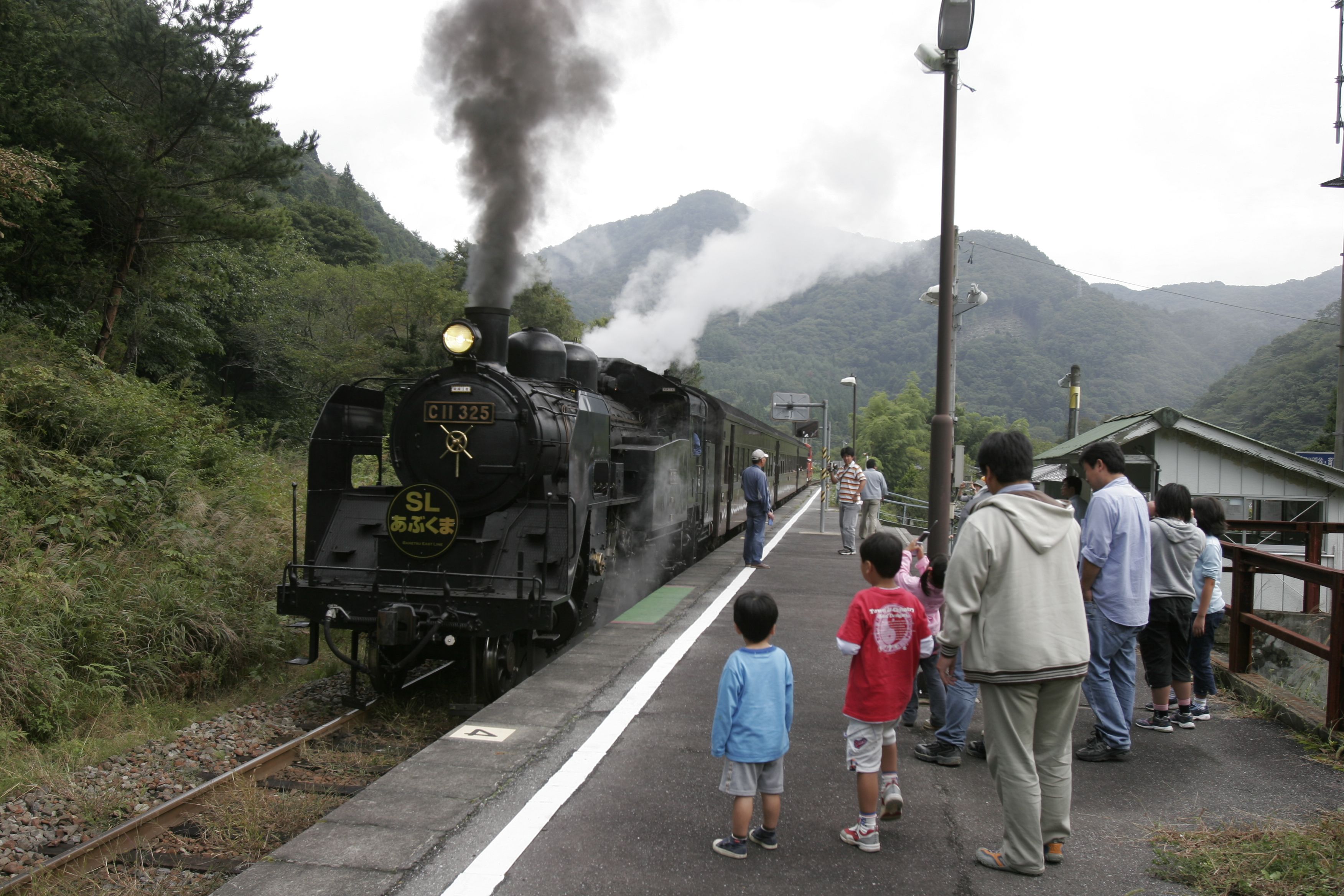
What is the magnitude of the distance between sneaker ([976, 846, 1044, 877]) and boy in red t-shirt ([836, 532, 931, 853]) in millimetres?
393

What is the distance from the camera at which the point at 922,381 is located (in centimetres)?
9500

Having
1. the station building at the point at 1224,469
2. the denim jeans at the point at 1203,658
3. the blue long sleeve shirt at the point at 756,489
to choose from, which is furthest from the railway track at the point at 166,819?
the station building at the point at 1224,469

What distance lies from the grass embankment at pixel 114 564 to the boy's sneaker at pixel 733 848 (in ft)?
13.1

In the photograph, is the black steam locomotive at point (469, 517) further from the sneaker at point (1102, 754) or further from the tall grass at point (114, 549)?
the sneaker at point (1102, 754)

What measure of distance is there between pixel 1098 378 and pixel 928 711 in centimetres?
10512

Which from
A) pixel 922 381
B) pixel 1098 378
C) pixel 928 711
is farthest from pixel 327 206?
pixel 1098 378

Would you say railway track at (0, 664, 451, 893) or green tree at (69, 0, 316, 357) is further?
green tree at (69, 0, 316, 357)

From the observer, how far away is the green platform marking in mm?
7781

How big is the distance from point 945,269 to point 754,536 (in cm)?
586

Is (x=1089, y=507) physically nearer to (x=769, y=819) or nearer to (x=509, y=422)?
(x=769, y=819)

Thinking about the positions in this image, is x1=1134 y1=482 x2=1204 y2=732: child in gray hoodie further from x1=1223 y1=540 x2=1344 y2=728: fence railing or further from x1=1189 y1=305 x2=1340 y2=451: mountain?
x1=1189 y1=305 x2=1340 y2=451: mountain

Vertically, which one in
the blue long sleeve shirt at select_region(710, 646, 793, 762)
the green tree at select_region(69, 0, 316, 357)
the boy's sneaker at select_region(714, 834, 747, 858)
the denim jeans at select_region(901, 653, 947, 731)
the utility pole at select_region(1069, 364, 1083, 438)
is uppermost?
the green tree at select_region(69, 0, 316, 357)

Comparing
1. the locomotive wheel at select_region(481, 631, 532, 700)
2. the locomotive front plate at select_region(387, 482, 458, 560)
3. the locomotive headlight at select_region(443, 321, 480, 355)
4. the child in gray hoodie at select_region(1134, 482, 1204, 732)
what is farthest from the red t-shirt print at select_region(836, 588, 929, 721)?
the locomotive headlight at select_region(443, 321, 480, 355)

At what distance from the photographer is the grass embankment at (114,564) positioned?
19.0 ft
